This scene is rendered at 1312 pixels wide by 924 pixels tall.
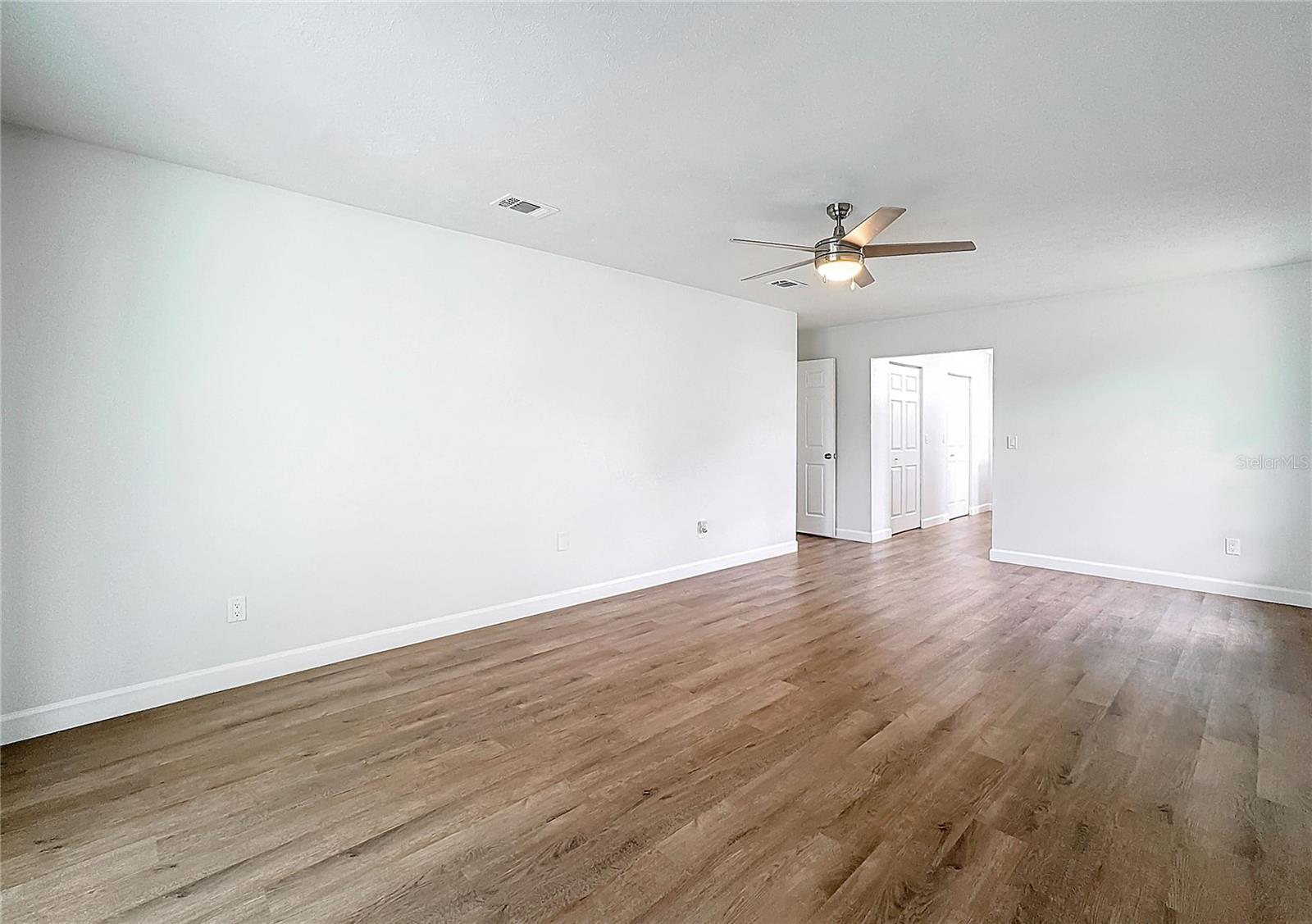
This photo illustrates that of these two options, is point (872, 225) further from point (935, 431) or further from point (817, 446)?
point (935, 431)

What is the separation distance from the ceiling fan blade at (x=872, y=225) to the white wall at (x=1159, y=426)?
358cm

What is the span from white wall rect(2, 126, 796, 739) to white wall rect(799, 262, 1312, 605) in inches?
142

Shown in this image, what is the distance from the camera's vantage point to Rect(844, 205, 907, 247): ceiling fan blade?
2.83 metres

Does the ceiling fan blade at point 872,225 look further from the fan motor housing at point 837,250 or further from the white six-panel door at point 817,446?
the white six-panel door at point 817,446

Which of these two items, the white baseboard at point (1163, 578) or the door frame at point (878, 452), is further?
the door frame at point (878, 452)

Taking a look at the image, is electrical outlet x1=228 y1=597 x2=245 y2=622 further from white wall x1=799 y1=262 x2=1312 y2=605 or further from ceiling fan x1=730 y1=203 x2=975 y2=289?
white wall x1=799 y1=262 x2=1312 y2=605

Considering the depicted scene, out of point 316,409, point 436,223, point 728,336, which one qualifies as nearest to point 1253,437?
point 728,336

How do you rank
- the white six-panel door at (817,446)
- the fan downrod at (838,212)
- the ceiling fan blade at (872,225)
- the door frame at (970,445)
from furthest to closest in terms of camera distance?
the door frame at (970,445), the white six-panel door at (817,446), the fan downrod at (838,212), the ceiling fan blade at (872,225)

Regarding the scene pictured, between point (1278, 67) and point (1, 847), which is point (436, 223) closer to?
point (1, 847)

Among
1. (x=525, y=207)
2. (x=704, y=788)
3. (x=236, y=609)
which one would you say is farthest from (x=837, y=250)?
(x=236, y=609)

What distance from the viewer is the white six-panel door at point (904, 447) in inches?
297

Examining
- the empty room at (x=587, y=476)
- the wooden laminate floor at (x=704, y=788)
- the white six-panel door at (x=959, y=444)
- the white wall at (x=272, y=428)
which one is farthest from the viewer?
the white six-panel door at (x=959, y=444)

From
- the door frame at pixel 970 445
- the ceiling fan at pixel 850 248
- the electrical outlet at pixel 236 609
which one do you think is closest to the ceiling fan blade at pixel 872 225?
the ceiling fan at pixel 850 248

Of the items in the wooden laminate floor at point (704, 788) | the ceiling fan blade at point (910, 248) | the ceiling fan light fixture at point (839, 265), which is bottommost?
the wooden laminate floor at point (704, 788)
